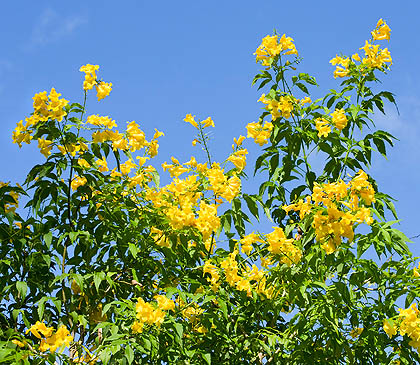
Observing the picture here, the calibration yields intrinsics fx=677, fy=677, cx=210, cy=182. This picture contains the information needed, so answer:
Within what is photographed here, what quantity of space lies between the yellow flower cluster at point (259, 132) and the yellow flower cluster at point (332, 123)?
1.19 feet

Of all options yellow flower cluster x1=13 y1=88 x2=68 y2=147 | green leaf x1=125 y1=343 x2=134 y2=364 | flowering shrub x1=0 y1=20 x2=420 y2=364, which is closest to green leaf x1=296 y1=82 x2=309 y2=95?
flowering shrub x1=0 y1=20 x2=420 y2=364

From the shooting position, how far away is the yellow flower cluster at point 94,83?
424 cm

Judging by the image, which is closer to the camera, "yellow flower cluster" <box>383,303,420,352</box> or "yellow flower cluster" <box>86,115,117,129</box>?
"yellow flower cluster" <box>383,303,420,352</box>

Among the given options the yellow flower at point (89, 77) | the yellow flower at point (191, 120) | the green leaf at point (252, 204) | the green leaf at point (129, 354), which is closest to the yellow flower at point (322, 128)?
the green leaf at point (252, 204)

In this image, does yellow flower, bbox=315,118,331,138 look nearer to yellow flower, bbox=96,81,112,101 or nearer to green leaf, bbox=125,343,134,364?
yellow flower, bbox=96,81,112,101

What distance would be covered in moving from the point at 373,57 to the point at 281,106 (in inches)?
33.4

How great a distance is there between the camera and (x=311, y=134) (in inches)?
184

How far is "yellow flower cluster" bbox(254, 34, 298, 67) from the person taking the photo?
4.78m

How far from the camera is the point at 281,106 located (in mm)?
4730

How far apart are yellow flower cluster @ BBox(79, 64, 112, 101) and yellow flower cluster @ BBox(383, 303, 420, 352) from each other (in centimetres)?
219

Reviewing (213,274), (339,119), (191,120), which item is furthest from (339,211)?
(191,120)

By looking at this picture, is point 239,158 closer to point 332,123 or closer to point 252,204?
point 252,204

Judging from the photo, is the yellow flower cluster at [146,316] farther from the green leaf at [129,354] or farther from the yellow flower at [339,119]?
the yellow flower at [339,119]

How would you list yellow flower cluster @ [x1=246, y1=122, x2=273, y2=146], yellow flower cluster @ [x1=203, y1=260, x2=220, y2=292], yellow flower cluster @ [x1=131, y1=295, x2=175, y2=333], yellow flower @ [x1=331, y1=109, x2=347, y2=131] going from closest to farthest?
yellow flower cluster @ [x1=131, y1=295, x2=175, y2=333] < yellow flower cluster @ [x1=203, y1=260, x2=220, y2=292] < yellow flower @ [x1=331, y1=109, x2=347, y2=131] < yellow flower cluster @ [x1=246, y1=122, x2=273, y2=146]
